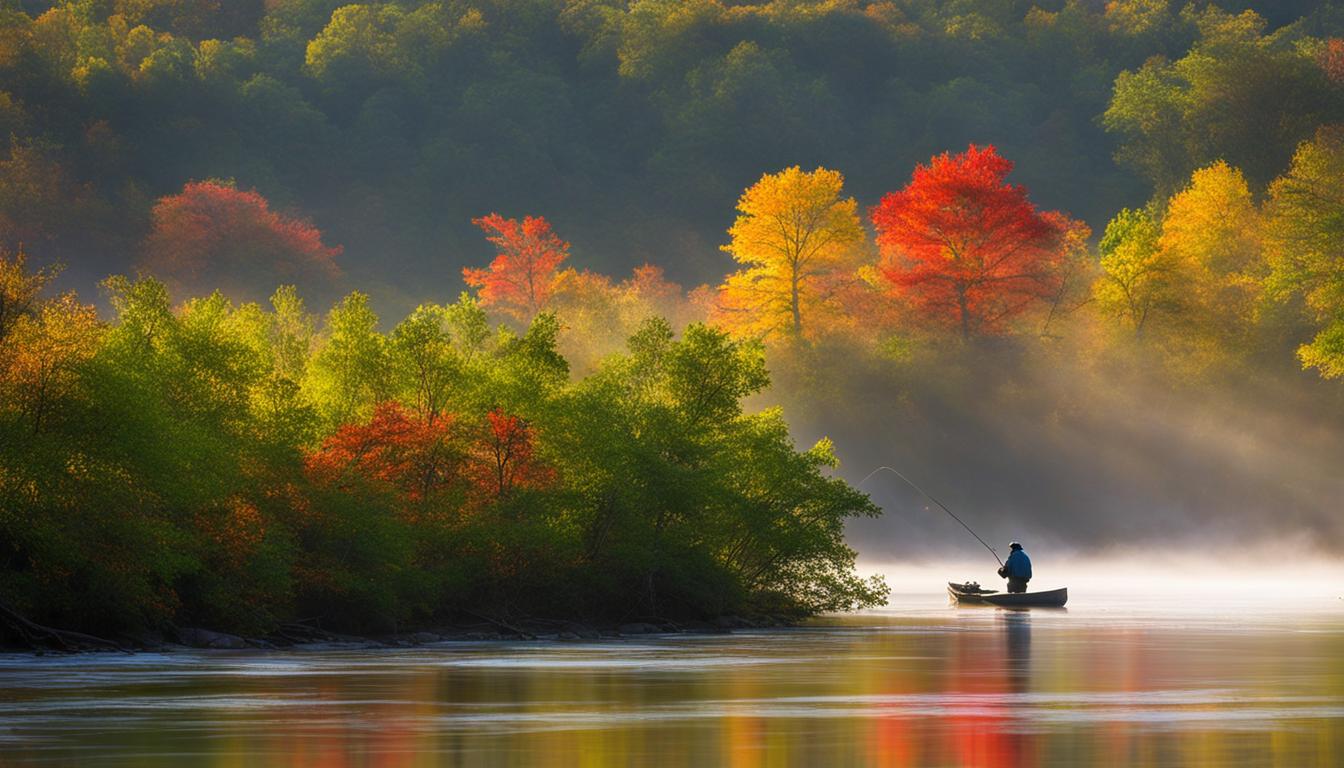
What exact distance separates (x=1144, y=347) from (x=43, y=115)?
196ft

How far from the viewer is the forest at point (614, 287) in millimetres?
43875

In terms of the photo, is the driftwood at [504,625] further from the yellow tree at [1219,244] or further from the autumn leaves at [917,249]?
the yellow tree at [1219,244]

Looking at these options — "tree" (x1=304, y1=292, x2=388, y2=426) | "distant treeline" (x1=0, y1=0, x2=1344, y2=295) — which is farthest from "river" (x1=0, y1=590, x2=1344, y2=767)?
"distant treeline" (x1=0, y1=0, x2=1344, y2=295)

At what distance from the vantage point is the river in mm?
20766

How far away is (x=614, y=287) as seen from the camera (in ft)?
414

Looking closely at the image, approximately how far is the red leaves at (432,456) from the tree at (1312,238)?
159 feet

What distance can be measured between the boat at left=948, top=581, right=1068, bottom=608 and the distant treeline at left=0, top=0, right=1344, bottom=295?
202ft

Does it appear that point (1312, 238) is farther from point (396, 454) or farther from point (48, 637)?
point (48, 637)

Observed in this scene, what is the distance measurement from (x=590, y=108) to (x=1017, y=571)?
82679 millimetres

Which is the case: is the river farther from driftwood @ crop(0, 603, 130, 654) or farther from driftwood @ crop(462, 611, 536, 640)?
driftwood @ crop(462, 611, 536, 640)

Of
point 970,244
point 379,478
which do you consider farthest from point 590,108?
point 379,478

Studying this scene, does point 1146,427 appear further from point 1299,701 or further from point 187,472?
point 1299,701

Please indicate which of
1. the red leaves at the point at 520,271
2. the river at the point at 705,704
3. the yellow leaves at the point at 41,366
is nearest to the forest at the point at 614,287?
the yellow leaves at the point at 41,366

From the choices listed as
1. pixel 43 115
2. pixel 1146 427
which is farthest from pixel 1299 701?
pixel 43 115
